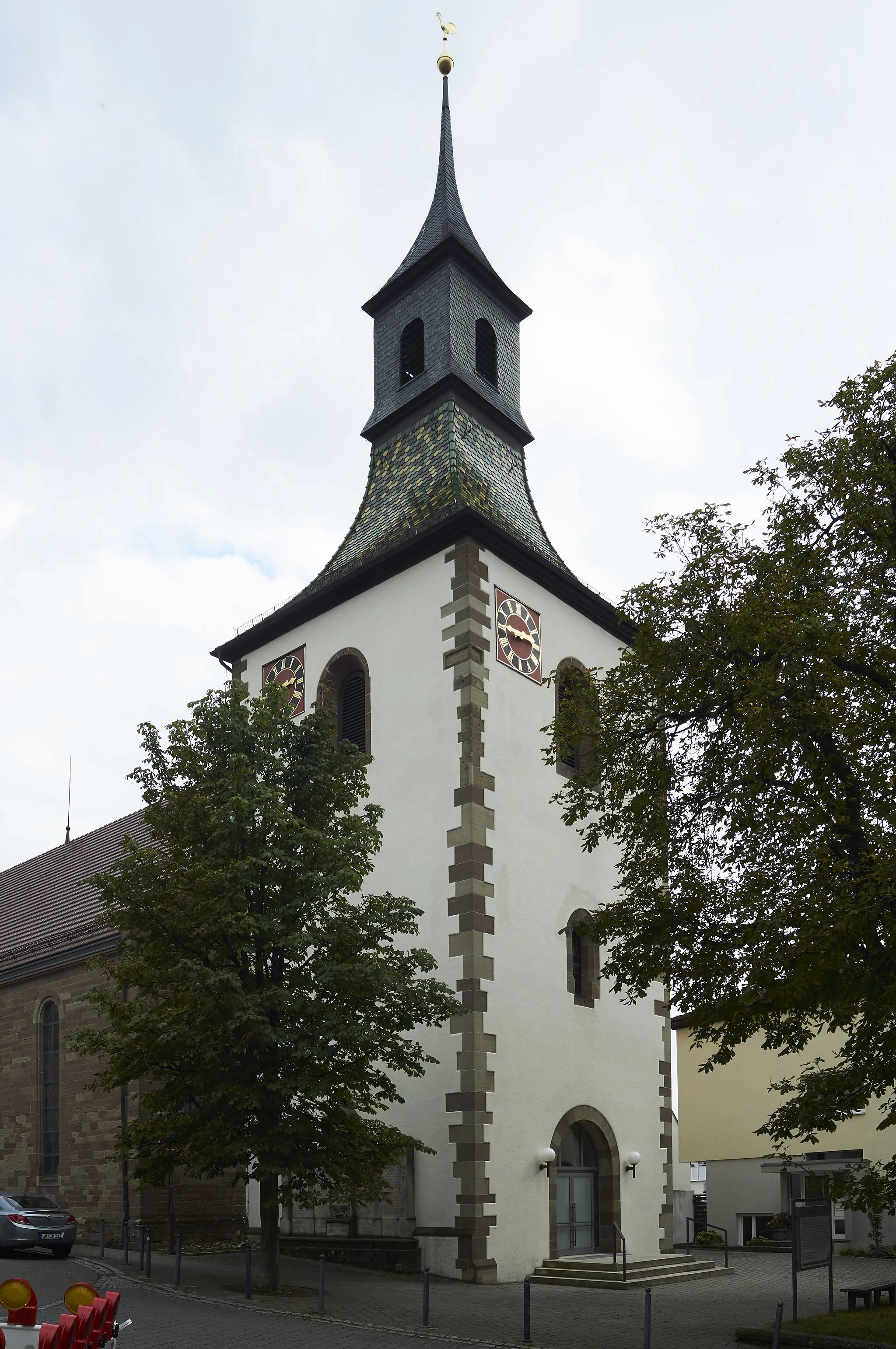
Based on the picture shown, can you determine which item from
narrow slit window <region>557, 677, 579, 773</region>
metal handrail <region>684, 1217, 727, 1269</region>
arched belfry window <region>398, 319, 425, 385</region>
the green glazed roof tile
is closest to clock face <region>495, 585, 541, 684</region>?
narrow slit window <region>557, 677, 579, 773</region>

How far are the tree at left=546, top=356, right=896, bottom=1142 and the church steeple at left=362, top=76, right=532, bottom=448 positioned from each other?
12056 mm

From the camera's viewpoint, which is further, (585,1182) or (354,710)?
(354,710)

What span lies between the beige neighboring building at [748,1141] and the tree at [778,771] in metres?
15.7

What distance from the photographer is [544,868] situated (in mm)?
21266

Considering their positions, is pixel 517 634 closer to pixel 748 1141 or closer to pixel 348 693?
pixel 348 693

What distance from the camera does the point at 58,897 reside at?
3003cm

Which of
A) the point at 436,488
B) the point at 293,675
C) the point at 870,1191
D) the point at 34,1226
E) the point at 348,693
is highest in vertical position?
the point at 436,488

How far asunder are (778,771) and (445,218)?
63.6ft

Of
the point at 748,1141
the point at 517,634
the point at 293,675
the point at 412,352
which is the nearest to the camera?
the point at 517,634

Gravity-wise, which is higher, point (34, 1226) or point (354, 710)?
point (354, 710)

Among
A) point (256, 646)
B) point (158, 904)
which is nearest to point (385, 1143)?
point (158, 904)

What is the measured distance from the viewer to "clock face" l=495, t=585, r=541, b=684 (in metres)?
21.7

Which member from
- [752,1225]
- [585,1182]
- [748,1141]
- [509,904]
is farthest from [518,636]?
[752,1225]

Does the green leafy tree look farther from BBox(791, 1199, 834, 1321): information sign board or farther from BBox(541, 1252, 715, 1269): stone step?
BBox(541, 1252, 715, 1269): stone step
